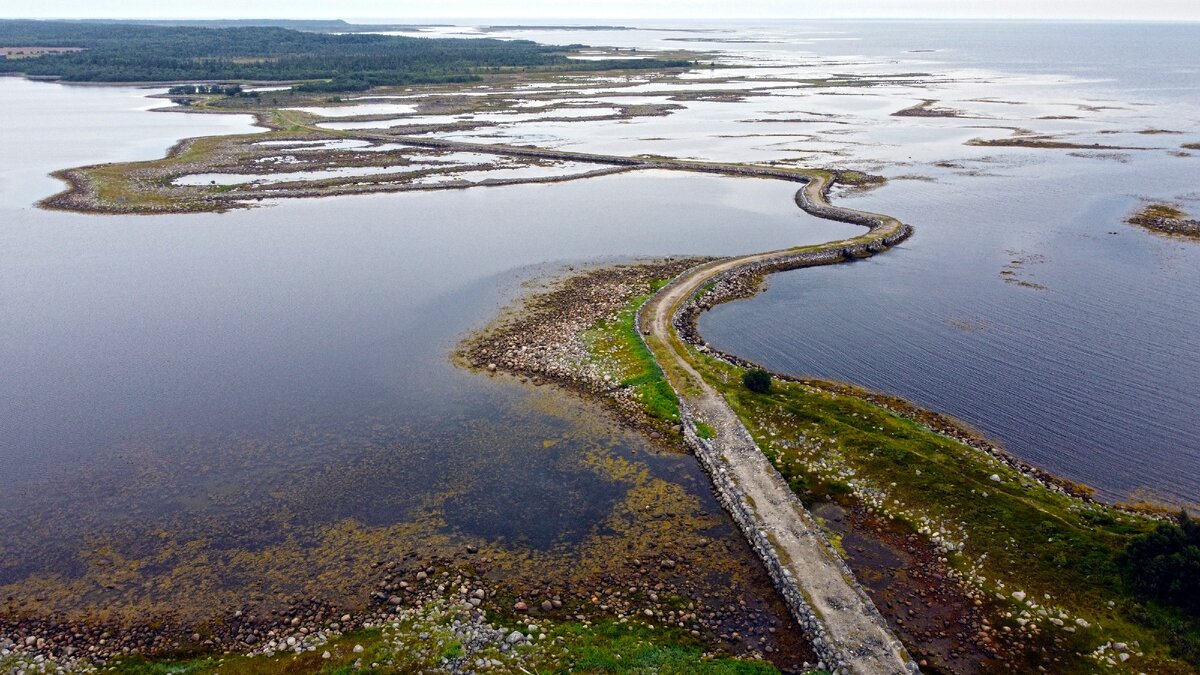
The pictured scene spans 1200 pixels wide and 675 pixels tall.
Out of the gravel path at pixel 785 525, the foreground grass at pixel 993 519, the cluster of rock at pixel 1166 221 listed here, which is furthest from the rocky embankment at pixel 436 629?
the cluster of rock at pixel 1166 221

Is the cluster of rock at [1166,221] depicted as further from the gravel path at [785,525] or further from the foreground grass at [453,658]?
the foreground grass at [453,658]

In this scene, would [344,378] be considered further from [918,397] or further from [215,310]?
[918,397]

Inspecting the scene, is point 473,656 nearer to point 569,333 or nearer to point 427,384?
point 427,384

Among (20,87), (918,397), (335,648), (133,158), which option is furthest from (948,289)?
(20,87)

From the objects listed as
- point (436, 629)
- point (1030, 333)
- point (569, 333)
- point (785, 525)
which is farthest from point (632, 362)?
point (1030, 333)

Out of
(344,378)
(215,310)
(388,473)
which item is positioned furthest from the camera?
(215,310)

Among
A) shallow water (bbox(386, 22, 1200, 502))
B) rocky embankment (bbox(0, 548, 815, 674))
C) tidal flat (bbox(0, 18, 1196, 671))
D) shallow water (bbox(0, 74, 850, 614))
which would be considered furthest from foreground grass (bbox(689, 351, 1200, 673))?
rocky embankment (bbox(0, 548, 815, 674))
